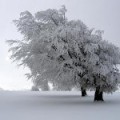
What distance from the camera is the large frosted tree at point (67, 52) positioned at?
68.5 feet

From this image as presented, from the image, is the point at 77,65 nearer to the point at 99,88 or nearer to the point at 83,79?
the point at 83,79

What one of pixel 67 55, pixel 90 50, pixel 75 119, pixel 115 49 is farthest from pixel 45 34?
pixel 75 119

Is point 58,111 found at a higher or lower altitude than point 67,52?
lower

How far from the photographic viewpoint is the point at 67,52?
20953mm

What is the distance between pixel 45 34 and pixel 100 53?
4.73 metres

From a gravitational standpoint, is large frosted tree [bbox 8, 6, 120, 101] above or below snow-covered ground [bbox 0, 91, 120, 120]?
above

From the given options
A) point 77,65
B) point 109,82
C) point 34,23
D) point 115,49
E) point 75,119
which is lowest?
point 75,119

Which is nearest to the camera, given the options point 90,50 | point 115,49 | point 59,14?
point 90,50

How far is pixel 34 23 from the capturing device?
23.2 meters

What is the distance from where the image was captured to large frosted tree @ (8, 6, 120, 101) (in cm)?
2089

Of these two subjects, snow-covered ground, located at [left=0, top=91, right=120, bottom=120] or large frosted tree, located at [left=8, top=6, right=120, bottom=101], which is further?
large frosted tree, located at [left=8, top=6, right=120, bottom=101]

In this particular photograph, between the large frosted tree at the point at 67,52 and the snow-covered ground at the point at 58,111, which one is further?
the large frosted tree at the point at 67,52

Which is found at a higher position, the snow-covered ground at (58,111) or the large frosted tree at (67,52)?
the large frosted tree at (67,52)

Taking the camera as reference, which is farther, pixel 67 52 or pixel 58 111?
pixel 67 52
